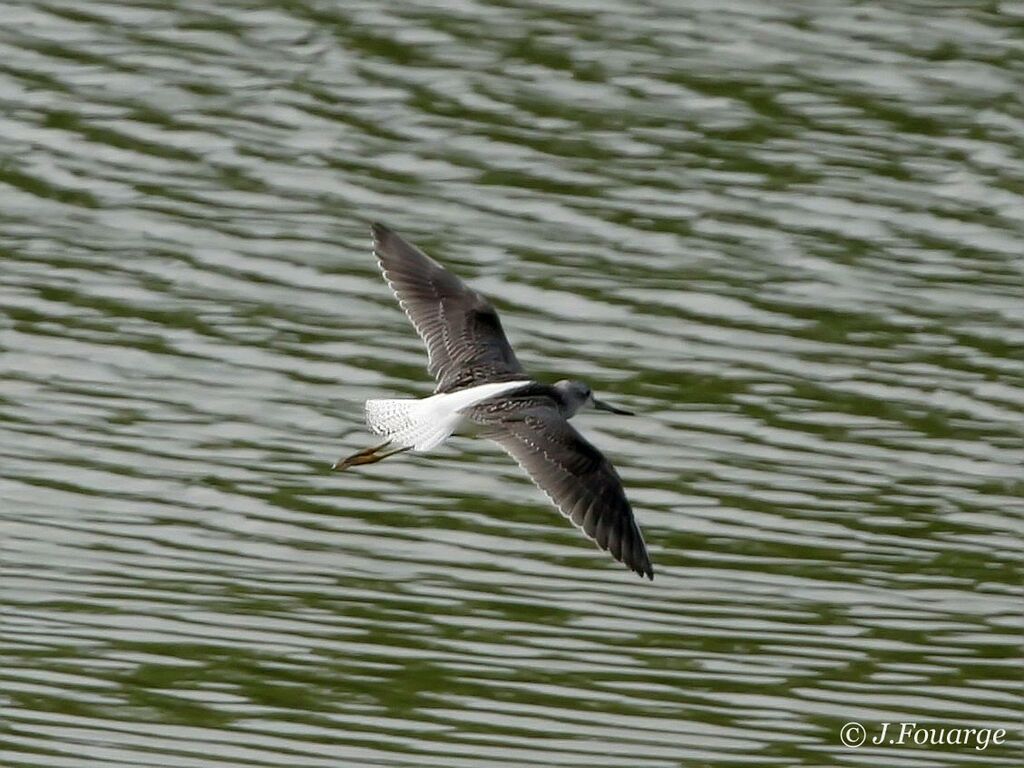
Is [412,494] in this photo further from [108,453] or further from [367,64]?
[367,64]

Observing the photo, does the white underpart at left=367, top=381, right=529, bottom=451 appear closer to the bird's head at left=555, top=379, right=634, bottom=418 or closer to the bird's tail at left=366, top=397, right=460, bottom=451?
the bird's tail at left=366, top=397, right=460, bottom=451

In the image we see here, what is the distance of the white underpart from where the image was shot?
32.4 ft

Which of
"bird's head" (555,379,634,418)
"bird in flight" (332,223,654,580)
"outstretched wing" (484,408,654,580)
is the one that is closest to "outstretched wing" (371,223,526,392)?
"bird in flight" (332,223,654,580)

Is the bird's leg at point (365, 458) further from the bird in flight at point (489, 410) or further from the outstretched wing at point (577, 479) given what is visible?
the outstretched wing at point (577, 479)

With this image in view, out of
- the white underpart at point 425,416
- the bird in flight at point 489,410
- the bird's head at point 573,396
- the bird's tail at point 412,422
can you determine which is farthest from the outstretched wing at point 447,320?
the bird's tail at point 412,422

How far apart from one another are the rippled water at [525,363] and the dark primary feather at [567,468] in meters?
0.51

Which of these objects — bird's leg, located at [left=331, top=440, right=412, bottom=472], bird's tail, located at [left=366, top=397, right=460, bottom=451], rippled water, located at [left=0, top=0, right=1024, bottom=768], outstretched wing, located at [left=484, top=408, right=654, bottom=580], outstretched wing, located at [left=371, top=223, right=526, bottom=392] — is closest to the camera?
rippled water, located at [left=0, top=0, right=1024, bottom=768]

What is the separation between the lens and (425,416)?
33.1ft

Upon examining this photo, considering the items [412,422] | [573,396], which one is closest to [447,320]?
[573,396]

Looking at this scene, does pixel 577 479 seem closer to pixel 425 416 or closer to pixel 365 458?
pixel 425 416

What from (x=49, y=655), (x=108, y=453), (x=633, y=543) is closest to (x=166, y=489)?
(x=108, y=453)

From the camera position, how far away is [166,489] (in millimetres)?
11266

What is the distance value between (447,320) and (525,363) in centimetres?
170

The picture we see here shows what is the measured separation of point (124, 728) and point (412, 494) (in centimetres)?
271
